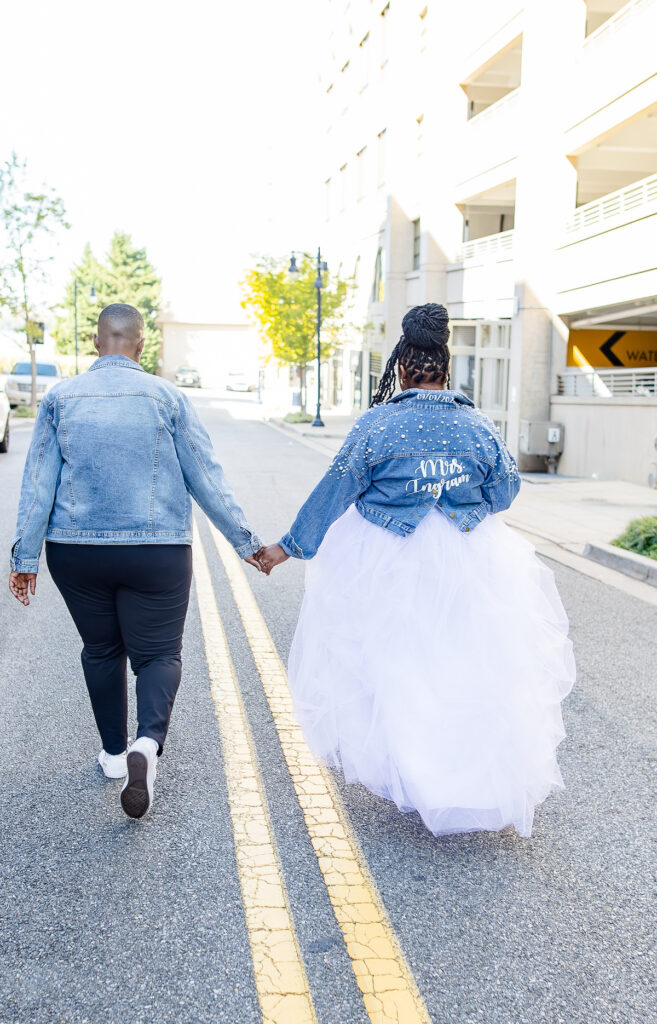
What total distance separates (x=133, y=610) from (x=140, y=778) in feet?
2.04

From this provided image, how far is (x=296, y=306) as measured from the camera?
119 feet

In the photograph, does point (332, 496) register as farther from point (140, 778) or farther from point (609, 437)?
point (609, 437)

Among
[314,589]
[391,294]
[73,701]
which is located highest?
[391,294]

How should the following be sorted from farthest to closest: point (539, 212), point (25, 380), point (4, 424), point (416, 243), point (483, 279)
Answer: point (25, 380)
point (416, 243)
point (483, 279)
point (539, 212)
point (4, 424)

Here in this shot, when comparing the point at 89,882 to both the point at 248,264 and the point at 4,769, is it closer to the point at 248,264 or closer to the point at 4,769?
the point at 4,769

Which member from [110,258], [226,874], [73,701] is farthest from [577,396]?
[110,258]

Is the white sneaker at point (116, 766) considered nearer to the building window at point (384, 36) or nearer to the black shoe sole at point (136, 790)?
the black shoe sole at point (136, 790)

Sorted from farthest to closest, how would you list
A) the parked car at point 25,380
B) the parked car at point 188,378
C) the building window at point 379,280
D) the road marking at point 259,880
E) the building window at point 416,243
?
1. the parked car at point 188,378
2. the building window at point 379,280
3. the parked car at point 25,380
4. the building window at point 416,243
5. the road marking at point 259,880

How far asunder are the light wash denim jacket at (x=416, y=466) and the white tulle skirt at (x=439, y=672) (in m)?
0.08

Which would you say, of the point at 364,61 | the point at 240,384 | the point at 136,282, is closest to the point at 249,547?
the point at 364,61

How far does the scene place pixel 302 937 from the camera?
289cm

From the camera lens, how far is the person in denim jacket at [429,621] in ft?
11.0

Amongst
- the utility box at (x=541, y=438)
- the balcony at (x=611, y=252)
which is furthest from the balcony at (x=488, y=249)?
the utility box at (x=541, y=438)

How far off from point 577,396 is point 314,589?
17484mm
